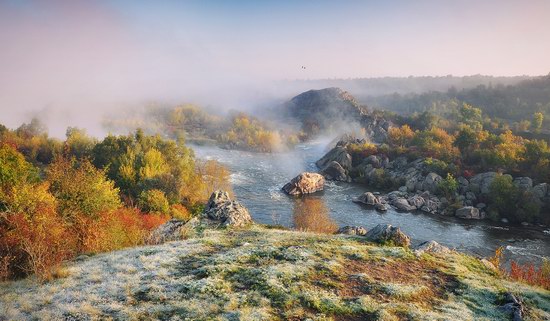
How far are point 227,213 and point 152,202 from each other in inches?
996

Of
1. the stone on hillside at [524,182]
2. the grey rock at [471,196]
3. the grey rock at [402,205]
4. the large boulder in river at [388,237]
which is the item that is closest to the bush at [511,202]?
the stone on hillside at [524,182]

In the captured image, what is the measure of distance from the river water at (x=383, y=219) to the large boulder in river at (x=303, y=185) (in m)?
2.34

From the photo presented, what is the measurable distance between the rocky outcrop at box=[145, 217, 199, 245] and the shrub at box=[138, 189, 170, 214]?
24772mm

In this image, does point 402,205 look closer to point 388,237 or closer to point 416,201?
point 416,201

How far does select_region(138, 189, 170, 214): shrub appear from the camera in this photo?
209 feet

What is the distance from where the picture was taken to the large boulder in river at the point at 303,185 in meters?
104

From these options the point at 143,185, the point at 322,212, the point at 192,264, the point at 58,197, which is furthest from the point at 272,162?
the point at 192,264

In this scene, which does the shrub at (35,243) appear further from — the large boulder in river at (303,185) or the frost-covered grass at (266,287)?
the large boulder in river at (303,185)

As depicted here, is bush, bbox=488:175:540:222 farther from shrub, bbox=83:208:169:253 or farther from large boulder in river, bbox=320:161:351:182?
shrub, bbox=83:208:169:253

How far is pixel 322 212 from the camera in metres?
86.2

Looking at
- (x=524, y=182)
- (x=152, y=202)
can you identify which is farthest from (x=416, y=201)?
(x=152, y=202)

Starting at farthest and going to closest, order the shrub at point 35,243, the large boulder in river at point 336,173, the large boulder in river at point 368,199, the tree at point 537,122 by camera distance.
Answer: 1. the tree at point 537,122
2. the large boulder in river at point 336,173
3. the large boulder in river at point 368,199
4. the shrub at point 35,243

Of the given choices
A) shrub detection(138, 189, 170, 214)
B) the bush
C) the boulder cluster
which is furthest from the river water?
shrub detection(138, 189, 170, 214)

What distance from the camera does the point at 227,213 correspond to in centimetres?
4406
